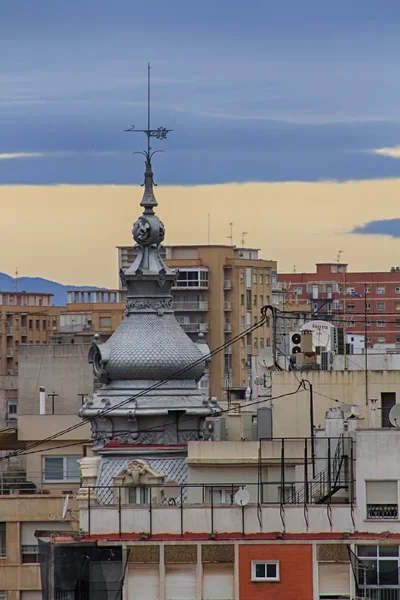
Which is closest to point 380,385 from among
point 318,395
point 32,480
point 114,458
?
point 318,395

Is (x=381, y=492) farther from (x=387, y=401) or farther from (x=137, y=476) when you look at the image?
(x=387, y=401)

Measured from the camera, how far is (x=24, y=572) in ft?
228

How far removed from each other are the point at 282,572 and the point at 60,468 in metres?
29.4

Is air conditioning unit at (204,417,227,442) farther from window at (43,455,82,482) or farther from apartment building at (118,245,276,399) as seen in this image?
apartment building at (118,245,276,399)

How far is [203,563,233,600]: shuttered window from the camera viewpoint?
49969mm

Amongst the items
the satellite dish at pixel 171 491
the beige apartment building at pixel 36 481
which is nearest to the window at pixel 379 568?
the satellite dish at pixel 171 491

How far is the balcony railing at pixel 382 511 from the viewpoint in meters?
50.0

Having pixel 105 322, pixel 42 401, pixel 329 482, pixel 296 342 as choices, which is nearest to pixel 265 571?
pixel 329 482

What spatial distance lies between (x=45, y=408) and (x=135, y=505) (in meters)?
46.0

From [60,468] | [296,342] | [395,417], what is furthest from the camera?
[60,468]

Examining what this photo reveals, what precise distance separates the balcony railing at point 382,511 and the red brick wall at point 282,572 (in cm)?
138

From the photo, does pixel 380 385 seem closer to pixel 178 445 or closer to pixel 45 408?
pixel 178 445

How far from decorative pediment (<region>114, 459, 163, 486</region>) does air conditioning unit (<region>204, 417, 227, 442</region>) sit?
22.2 ft

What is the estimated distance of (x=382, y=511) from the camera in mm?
50156
